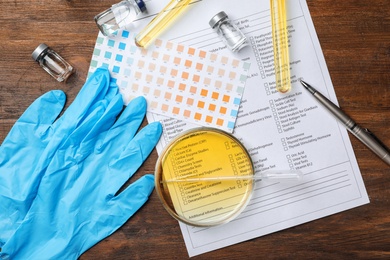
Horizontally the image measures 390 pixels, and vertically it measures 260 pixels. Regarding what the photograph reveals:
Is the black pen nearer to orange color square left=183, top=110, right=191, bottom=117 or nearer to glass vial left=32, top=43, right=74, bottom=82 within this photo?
orange color square left=183, top=110, right=191, bottom=117

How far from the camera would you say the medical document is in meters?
1.22

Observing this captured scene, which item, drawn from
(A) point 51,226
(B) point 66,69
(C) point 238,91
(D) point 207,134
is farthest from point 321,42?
(A) point 51,226

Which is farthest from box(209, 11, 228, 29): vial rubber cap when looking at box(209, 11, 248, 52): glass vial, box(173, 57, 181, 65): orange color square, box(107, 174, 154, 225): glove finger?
box(107, 174, 154, 225): glove finger

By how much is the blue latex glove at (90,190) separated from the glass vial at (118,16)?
5.9 inches

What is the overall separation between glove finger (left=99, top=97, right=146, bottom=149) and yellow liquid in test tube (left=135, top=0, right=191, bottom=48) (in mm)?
123

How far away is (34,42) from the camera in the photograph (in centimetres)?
122

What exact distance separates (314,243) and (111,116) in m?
0.49

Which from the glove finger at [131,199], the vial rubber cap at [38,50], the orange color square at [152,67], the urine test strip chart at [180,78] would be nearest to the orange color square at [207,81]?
the urine test strip chart at [180,78]

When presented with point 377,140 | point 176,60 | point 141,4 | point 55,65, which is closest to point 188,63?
point 176,60

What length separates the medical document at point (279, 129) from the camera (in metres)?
1.22

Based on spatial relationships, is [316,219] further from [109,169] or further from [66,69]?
[66,69]

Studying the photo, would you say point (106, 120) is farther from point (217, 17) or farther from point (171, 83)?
point (217, 17)

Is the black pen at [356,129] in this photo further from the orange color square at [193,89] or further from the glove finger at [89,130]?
the glove finger at [89,130]

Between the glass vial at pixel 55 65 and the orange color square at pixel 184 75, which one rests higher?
the glass vial at pixel 55 65
